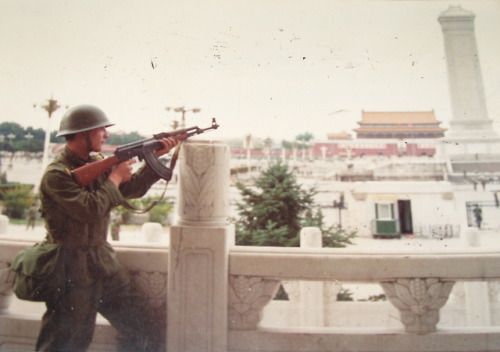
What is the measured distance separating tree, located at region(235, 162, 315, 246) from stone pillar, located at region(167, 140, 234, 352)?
2933 mm

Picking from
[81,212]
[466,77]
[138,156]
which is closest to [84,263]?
[81,212]

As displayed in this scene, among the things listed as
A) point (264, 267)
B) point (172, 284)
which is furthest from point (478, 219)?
point (172, 284)

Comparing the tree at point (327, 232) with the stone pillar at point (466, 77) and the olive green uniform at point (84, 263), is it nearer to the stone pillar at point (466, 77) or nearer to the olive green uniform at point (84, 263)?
the stone pillar at point (466, 77)

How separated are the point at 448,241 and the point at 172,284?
3.07 metres

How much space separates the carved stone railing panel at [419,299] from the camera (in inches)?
46.7

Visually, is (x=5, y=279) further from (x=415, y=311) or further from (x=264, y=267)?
(x=415, y=311)

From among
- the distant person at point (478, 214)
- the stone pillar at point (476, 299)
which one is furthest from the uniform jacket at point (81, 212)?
the distant person at point (478, 214)

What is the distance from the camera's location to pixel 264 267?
3.95 feet

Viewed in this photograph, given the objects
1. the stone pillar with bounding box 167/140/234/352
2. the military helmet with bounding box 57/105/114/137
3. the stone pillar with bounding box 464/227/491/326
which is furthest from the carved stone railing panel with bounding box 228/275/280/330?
the stone pillar with bounding box 464/227/491/326

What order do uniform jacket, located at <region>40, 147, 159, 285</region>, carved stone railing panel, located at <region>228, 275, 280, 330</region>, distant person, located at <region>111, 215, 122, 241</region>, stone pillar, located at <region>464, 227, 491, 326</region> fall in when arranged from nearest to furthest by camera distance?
uniform jacket, located at <region>40, 147, 159, 285</region>, carved stone railing panel, located at <region>228, 275, 280, 330</region>, stone pillar, located at <region>464, 227, 491, 326</region>, distant person, located at <region>111, 215, 122, 241</region>

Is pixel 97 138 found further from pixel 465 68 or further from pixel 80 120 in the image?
pixel 465 68

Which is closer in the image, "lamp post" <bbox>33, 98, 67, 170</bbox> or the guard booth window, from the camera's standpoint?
"lamp post" <bbox>33, 98, 67, 170</bbox>

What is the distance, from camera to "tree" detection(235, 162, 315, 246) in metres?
4.22

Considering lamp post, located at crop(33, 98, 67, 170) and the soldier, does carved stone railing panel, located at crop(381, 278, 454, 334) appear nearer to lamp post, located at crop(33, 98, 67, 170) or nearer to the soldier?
the soldier
